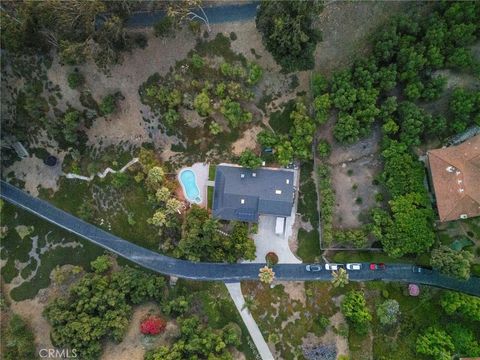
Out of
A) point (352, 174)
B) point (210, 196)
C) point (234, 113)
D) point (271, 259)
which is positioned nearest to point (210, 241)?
point (210, 196)

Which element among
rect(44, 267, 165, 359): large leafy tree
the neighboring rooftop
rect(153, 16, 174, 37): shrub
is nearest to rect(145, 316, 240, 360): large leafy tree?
rect(44, 267, 165, 359): large leafy tree

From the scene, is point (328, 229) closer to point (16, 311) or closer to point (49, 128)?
point (49, 128)

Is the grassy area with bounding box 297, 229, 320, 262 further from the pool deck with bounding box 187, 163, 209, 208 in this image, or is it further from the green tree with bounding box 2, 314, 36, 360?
the green tree with bounding box 2, 314, 36, 360

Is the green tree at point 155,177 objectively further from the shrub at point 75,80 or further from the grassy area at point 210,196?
the shrub at point 75,80

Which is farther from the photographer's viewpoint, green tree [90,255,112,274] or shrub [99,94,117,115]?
green tree [90,255,112,274]

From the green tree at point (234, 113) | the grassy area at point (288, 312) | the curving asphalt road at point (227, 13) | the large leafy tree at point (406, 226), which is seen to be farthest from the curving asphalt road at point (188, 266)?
the curving asphalt road at point (227, 13)
